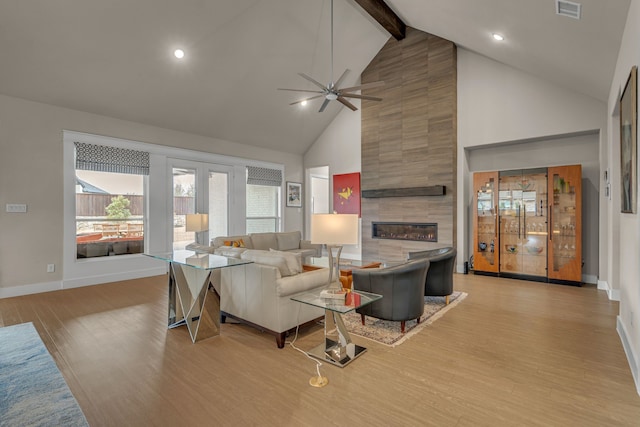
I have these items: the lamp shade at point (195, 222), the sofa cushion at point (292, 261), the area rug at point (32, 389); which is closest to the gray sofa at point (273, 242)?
the lamp shade at point (195, 222)

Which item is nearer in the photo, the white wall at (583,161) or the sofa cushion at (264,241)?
the white wall at (583,161)

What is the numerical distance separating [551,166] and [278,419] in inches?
229

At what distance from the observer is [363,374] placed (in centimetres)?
247

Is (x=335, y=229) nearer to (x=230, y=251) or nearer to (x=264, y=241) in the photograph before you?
(x=230, y=251)

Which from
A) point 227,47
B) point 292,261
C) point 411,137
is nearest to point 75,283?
point 292,261

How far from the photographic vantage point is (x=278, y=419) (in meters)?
1.94

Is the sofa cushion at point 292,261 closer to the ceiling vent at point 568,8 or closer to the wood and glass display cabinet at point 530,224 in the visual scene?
the ceiling vent at point 568,8

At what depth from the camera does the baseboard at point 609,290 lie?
4.34m

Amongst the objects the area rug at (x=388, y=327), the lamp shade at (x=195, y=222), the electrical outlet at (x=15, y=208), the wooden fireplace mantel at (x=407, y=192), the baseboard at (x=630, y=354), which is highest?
the wooden fireplace mantel at (x=407, y=192)

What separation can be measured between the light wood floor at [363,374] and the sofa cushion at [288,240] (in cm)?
281

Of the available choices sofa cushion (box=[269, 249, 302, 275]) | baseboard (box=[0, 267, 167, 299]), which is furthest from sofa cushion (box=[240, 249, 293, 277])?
baseboard (box=[0, 267, 167, 299])

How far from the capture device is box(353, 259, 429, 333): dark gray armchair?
318 centimetres

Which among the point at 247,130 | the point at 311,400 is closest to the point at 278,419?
the point at 311,400

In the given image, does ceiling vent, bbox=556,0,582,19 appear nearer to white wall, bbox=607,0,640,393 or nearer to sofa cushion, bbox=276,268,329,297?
white wall, bbox=607,0,640,393
